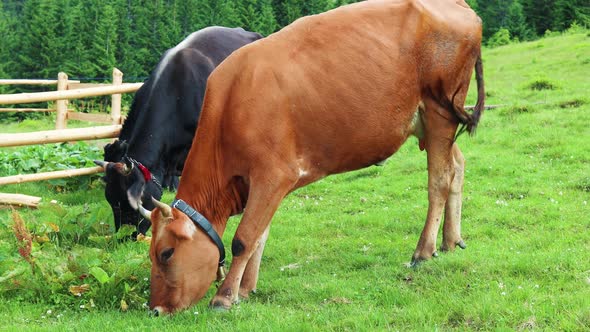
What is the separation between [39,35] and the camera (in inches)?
2196

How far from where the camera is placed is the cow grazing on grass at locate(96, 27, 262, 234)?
7398 millimetres

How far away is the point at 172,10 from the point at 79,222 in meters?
59.6

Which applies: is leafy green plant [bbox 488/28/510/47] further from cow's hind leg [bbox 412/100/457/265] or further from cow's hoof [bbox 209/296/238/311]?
cow's hoof [bbox 209/296/238/311]

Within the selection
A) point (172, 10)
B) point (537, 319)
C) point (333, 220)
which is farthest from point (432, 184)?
point (172, 10)

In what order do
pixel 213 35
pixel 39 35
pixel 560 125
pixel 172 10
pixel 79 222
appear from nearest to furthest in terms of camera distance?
pixel 79 222, pixel 213 35, pixel 560 125, pixel 39 35, pixel 172 10

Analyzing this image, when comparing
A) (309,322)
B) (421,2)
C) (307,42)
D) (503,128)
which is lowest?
(503,128)

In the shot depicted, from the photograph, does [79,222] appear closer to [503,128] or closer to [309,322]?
[309,322]

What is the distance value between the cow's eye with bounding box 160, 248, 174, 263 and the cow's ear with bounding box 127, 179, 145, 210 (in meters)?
2.27

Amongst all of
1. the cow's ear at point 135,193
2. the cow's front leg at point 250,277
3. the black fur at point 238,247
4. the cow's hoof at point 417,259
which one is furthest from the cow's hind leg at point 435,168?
the cow's ear at point 135,193

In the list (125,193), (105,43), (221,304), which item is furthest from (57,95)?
(105,43)

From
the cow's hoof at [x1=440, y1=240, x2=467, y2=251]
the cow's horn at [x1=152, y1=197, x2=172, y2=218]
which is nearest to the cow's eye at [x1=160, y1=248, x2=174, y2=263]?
the cow's horn at [x1=152, y1=197, x2=172, y2=218]

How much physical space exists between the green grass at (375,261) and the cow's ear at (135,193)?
0.38m

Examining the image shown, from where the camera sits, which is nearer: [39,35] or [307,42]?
[307,42]

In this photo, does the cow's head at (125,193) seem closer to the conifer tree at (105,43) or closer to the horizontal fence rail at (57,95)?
the horizontal fence rail at (57,95)
